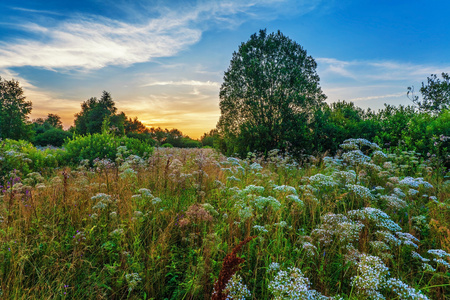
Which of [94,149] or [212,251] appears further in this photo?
[94,149]

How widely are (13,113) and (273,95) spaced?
33076mm

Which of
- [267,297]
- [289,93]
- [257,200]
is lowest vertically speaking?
[267,297]

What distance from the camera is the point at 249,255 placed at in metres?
3.01

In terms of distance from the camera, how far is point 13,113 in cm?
2870

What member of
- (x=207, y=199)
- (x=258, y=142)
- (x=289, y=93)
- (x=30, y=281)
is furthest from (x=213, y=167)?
(x=289, y=93)

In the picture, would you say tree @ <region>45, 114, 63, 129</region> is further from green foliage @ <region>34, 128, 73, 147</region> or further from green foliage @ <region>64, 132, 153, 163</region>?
green foliage @ <region>64, 132, 153, 163</region>

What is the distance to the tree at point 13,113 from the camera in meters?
27.3

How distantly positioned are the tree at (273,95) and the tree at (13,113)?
27577 mm

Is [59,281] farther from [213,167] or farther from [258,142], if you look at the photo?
[258,142]

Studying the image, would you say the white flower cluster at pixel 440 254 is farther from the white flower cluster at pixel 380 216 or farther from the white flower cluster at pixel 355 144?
the white flower cluster at pixel 355 144

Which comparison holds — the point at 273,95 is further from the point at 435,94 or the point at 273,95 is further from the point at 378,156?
the point at 435,94

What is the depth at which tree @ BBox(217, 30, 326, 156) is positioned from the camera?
12.3 meters

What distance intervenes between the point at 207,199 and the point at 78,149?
7853mm

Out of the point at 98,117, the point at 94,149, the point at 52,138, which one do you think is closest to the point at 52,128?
the point at 98,117
